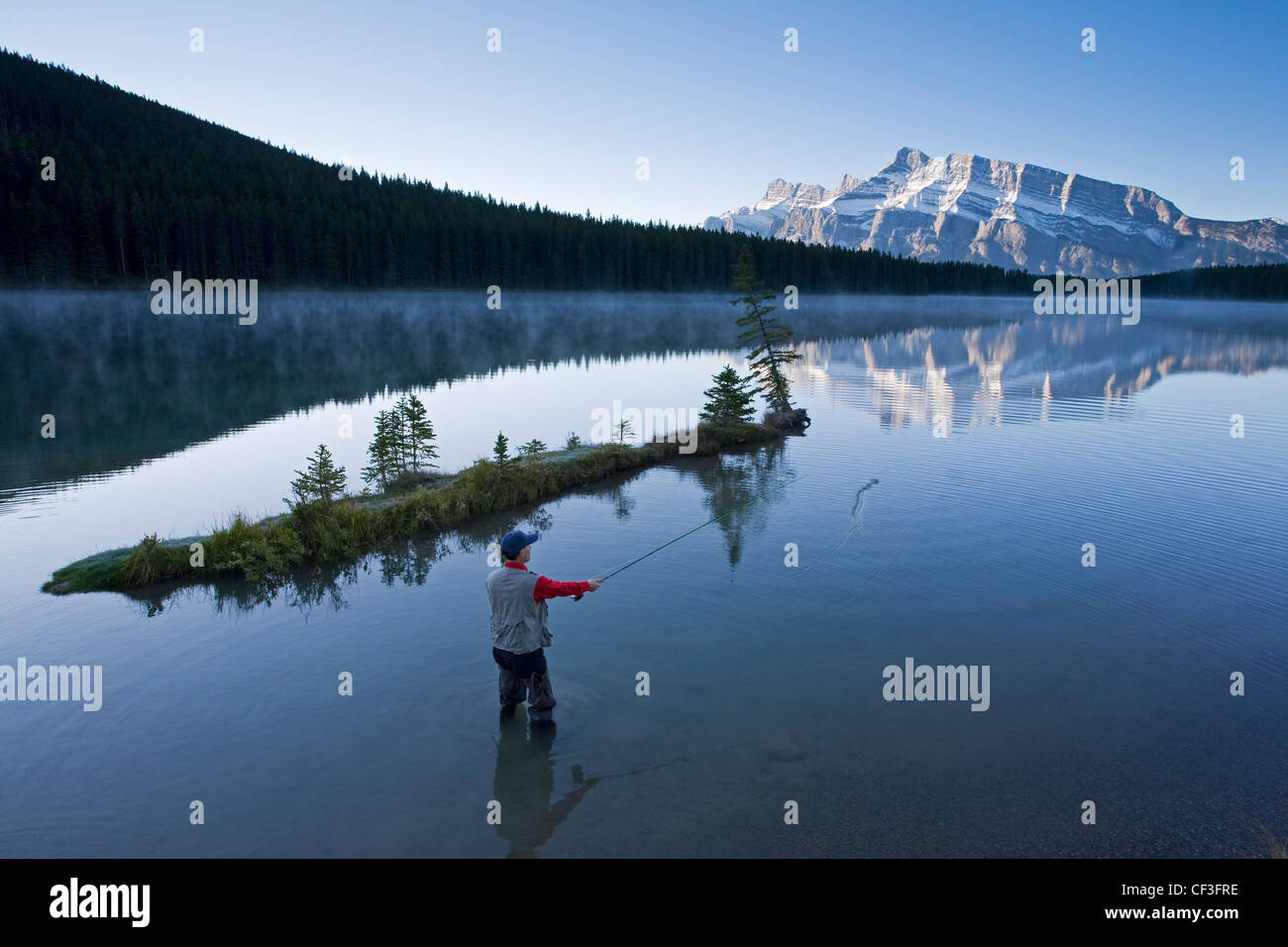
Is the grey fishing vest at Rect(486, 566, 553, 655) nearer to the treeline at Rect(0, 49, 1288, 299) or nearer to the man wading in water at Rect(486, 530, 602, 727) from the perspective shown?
the man wading in water at Rect(486, 530, 602, 727)

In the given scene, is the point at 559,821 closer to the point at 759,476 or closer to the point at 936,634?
the point at 936,634

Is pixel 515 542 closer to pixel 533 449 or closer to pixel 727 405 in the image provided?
pixel 533 449

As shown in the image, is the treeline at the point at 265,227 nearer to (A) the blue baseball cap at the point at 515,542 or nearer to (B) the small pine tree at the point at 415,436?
(B) the small pine tree at the point at 415,436

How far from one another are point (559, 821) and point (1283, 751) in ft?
27.8

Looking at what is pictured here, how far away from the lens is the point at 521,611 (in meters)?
9.06

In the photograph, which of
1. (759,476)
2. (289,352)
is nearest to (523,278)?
(289,352)

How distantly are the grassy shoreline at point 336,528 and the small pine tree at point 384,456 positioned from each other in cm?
83

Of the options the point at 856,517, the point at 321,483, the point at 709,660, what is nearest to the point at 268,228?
the point at 321,483

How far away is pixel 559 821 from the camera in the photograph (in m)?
7.84

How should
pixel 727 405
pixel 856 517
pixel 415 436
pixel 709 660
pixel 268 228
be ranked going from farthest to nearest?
pixel 268 228 < pixel 727 405 < pixel 415 436 < pixel 856 517 < pixel 709 660

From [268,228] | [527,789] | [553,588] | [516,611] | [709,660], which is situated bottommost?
[527,789]

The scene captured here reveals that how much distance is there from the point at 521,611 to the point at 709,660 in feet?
11.7

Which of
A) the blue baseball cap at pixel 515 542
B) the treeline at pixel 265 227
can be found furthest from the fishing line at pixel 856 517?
the treeline at pixel 265 227

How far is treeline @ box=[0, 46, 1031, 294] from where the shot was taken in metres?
97.3
